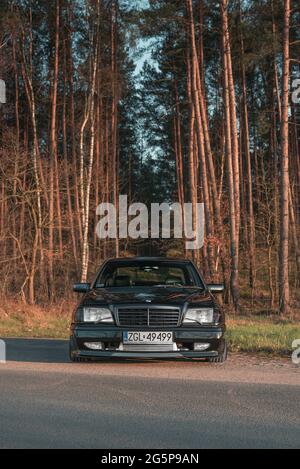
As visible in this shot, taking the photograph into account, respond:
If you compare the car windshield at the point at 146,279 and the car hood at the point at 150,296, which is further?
the car windshield at the point at 146,279

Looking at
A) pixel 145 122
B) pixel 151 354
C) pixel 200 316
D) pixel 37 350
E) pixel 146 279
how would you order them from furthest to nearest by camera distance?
pixel 145 122, pixel 37 350, pixel 146 279, pixel 200 316, pixel 151 354

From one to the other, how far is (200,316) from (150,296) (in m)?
0.78

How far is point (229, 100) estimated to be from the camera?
24891mm

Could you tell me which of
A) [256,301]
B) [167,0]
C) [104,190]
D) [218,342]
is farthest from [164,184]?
[218,342]

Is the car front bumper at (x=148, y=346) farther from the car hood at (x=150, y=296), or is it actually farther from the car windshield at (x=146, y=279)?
the car windshield at (x=146, y=279)

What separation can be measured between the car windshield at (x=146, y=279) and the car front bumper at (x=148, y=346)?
1512 mm

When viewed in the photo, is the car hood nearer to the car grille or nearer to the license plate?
the car grille

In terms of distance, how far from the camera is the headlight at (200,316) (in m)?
9.35

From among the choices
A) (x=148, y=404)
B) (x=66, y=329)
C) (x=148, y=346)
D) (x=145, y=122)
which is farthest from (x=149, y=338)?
(x=145, y=122)

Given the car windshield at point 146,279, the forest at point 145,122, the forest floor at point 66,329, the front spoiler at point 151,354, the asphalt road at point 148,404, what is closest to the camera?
the asphalt road at point 148,404

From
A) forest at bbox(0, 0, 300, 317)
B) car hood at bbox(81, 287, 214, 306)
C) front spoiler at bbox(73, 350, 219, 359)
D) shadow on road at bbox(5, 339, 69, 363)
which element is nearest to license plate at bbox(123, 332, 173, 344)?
front spoiler at bbox(73, 350, 219, 359)

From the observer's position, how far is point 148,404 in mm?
7246

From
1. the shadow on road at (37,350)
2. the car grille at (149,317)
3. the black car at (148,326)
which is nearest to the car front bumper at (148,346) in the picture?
the black car at (148,326)

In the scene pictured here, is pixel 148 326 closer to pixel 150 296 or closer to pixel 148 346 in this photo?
pixel 148 346
